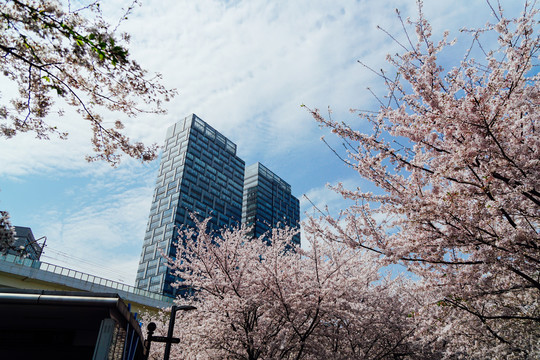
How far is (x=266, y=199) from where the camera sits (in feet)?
449

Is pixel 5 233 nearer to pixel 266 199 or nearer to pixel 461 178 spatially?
pixel 461 178

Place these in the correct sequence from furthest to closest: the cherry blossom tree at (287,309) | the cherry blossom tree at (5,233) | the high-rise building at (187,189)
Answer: the high-rise building at (187,189) < the cherry blossom tree at (287,309) < the cherry blossom tree at (5,233)

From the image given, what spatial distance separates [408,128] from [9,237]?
7.17 metres

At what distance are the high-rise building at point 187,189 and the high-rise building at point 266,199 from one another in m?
14.1

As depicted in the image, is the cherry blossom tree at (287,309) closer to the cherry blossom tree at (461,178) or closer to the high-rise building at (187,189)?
the cherry blossom tree at (461,178)

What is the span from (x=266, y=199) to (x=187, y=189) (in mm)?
44863

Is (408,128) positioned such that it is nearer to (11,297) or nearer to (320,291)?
(320,291)

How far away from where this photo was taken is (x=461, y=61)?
5.98 m

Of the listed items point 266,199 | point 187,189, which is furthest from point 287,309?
point 266,199

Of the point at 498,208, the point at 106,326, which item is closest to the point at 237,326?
the point at 106,326

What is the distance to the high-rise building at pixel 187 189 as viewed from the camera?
296 feet

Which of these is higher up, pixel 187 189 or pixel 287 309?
pixel 187 189

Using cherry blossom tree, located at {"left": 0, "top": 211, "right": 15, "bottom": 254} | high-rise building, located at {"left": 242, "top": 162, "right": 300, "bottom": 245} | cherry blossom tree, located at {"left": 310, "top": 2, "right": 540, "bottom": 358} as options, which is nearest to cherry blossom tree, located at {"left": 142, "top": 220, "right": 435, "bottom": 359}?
→ cherry blossom tree, located at {"left": 310, "top": 2, "right": 540, "bottom": 358}

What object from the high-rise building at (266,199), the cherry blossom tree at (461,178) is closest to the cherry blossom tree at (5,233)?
the cherry blossom tree at (461,178)
